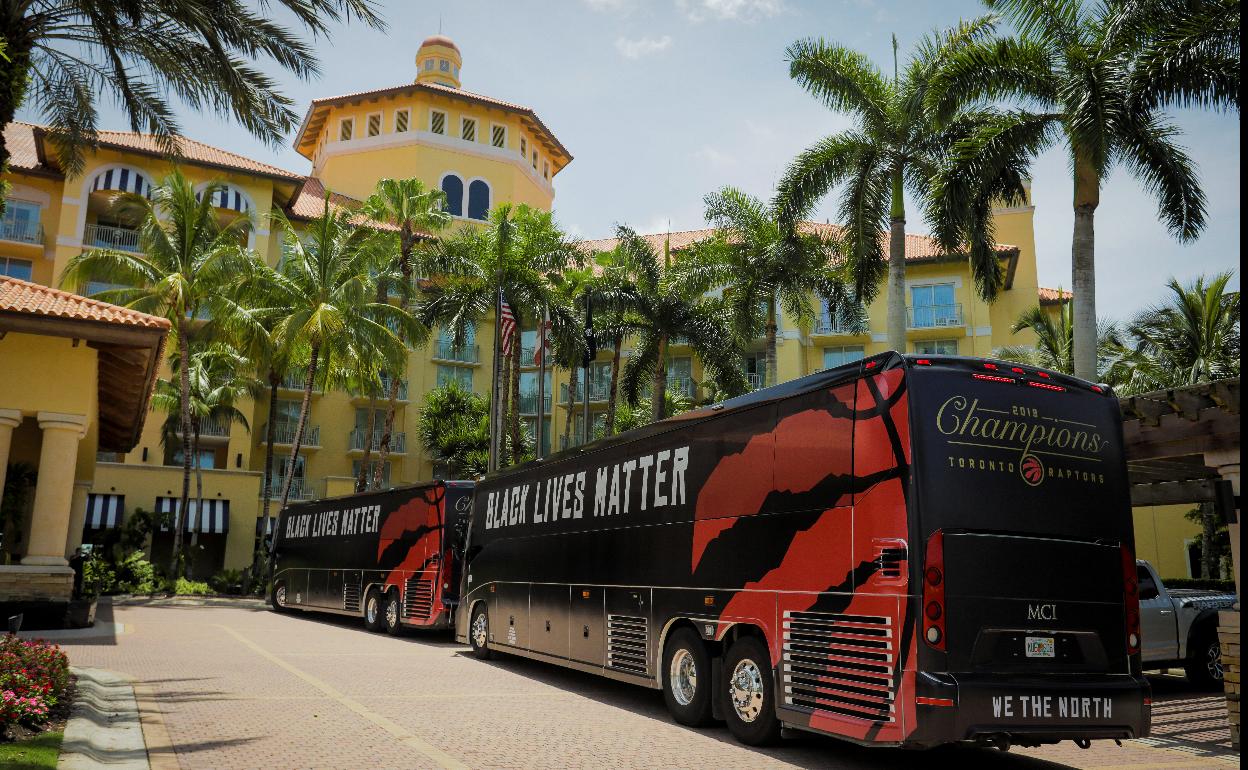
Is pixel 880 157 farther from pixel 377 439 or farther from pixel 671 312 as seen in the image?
pixel 377 439

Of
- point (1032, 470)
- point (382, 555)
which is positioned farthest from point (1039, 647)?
point (382, 555)

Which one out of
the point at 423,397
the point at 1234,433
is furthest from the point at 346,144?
the point at 1234,433

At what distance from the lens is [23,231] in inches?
1801

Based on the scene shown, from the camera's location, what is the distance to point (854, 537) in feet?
25.1

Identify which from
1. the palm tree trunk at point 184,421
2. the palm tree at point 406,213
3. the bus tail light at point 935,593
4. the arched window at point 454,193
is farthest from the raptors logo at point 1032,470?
the arched window at point 454,193

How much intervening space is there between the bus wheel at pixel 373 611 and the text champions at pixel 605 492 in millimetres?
7245

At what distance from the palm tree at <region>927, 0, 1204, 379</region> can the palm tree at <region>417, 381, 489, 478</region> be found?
32.5 meters

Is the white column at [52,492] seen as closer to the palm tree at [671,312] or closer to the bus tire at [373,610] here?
the bus tire at [373,610]

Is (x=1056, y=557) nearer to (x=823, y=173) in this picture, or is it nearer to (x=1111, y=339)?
(x=823, y=173)

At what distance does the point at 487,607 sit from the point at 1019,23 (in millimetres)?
14935

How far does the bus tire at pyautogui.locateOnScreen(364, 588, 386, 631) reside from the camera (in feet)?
71.5

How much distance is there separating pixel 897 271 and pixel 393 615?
1364 centimetres

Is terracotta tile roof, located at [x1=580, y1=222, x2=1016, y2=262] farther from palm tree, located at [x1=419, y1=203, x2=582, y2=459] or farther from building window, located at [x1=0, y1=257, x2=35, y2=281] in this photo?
building window, located at [x1=0, y1=257, x2=35, y2=281]

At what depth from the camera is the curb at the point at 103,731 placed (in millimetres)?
6980
